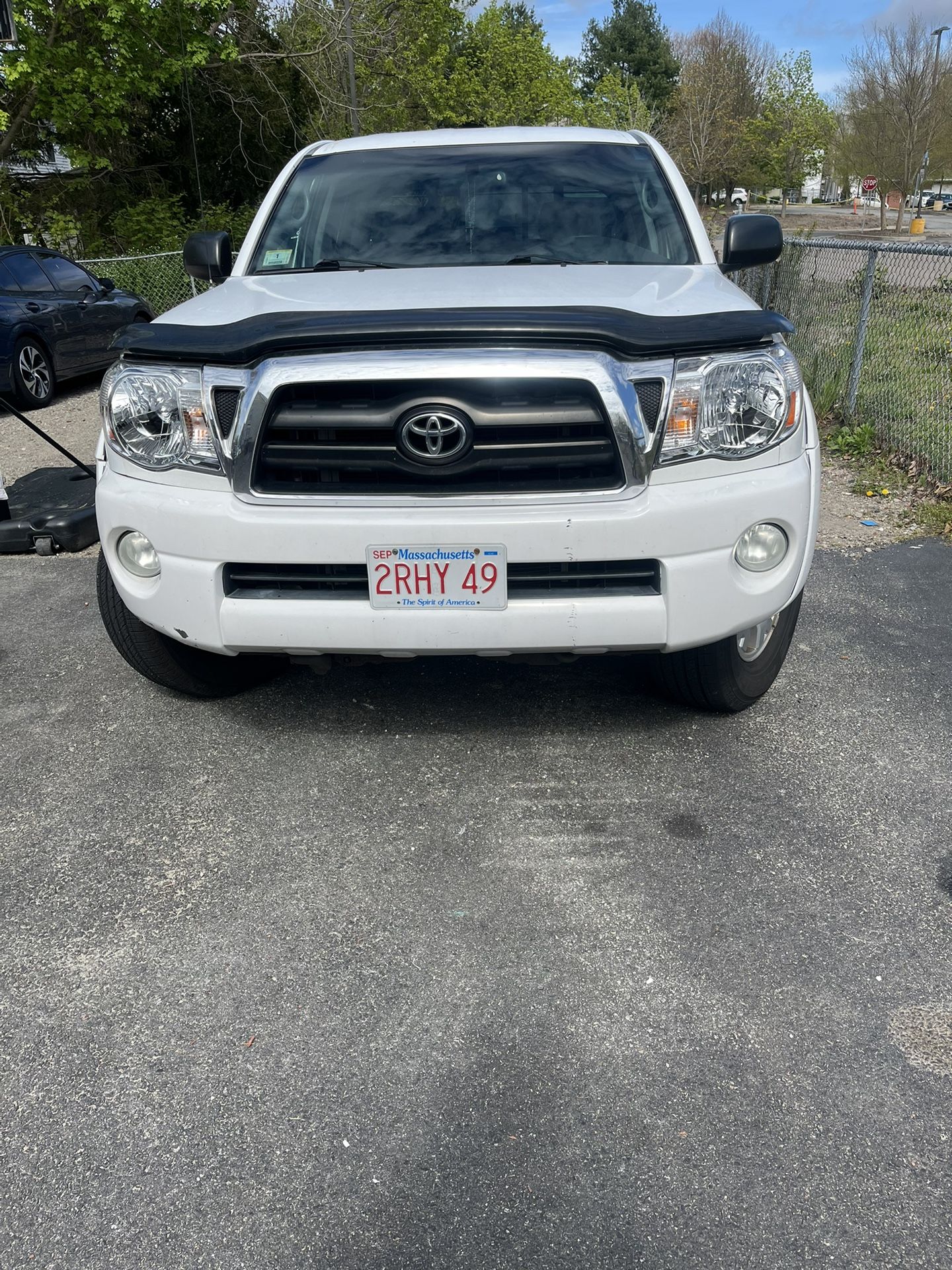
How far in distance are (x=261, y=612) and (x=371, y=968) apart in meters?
1.01

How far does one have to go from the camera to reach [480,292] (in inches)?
119

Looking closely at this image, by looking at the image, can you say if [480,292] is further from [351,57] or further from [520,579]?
[351,57]

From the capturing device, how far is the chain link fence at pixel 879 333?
6.64 m

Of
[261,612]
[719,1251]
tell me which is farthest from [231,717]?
[719,1251]

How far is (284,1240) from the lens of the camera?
177cm

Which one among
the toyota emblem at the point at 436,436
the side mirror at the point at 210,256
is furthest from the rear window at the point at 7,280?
the toyota emblem at the point at 436,436

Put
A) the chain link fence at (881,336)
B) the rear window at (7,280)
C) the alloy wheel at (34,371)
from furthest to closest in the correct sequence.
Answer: the rear window at (7,280)
the alloy wheel at (34,371)
the chain link fence at (881,336)

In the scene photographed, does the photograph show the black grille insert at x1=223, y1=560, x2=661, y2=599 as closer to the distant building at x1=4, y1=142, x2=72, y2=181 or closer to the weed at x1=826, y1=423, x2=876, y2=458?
the weed at x1=826, y1=423, x2=876, y2=458

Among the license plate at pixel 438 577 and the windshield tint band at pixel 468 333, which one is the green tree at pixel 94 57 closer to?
the windshield tint band at pixel 468 333

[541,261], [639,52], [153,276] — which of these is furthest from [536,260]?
[639,52]

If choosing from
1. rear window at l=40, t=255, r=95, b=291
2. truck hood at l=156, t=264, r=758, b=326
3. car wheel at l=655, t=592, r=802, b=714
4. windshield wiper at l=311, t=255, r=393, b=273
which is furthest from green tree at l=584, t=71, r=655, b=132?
car wheel at l=655, t=592, r=802, b=714

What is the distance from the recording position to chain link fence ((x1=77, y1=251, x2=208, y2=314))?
16.0 meters

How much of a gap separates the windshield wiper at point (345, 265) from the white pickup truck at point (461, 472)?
683 millimetres

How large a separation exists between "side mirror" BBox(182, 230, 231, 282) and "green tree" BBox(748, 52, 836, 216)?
57.1 m
